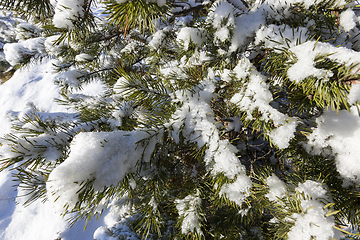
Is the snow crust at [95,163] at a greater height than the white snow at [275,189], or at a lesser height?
greater

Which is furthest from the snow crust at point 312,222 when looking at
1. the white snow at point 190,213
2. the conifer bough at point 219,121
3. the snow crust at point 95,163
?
the snow crust at point 95,163

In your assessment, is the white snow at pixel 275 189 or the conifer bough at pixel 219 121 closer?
the conifer bough at pixel 219 121

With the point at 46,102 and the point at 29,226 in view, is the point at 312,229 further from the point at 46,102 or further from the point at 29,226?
the point at 46,102

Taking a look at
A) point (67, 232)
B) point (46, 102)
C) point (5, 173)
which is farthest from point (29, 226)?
point (46, 102)

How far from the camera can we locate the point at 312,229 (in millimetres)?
716

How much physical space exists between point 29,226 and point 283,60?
558 centimetres

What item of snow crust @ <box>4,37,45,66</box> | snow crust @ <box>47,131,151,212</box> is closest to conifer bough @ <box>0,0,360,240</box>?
snow crust @ <box>47,131,151,212</box>

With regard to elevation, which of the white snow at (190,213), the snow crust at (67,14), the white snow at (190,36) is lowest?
the white snow at (190,213)

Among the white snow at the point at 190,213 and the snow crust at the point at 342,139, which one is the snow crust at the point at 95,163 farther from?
the snow crust at the point at 342,139

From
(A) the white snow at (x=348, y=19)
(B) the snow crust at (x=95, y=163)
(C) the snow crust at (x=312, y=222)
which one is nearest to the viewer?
(B) the snow crust at (x=95, y=163)

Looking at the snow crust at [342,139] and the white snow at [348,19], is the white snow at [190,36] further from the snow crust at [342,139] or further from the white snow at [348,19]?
the snow crust at [342,139]

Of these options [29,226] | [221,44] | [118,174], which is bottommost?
[29,226]

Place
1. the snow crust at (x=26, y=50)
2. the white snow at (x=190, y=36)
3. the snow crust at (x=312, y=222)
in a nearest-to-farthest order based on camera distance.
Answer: the snow crust at (x=312, y=222) < the white snow at (x=190, y=36) < the snow crust at (x=26, y=50)

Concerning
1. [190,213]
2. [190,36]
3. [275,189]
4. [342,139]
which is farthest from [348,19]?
[190,213]
